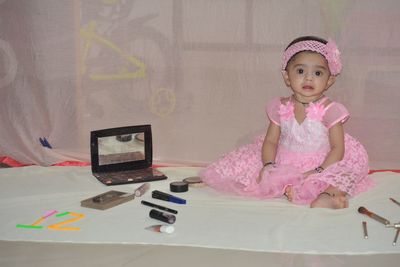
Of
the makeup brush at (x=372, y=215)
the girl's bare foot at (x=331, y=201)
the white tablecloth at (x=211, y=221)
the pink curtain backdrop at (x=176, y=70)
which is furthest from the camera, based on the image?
the pink curtain backdrop at (x=176, y=70)

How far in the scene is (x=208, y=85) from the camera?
1797mm

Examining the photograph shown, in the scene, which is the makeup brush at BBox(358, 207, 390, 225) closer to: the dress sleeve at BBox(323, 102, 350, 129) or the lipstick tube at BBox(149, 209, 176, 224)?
the dress sleeve at BBox(323, 102, 350, 129)

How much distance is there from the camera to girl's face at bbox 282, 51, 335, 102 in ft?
4.97

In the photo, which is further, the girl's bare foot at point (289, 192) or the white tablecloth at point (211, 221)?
the girl's bare foot at point (289, 192)

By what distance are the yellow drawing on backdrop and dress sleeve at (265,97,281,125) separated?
1.43 feet

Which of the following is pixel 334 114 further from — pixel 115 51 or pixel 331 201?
pixel 115 51

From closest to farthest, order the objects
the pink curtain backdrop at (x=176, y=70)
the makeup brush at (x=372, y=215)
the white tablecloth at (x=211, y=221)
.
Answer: the white tablecloth at (x=211, y=221), the makeup brush at (x=372, y=215), the pink curtain backdrop at (x=176, y=70)

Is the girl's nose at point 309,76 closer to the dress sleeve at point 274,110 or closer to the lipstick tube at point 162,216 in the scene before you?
the dress sleeve at point 274,110

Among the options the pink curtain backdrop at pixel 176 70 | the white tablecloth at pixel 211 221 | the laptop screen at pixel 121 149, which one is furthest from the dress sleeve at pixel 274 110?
the laptop screen at pixel 121 149

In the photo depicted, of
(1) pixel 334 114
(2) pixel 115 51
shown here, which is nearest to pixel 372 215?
(1) pixel 334 114

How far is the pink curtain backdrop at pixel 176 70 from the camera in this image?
171cm

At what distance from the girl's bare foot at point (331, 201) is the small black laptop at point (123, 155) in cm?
48

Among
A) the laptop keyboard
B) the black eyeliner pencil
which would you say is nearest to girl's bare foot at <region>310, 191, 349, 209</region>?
the black eyeliner pencil

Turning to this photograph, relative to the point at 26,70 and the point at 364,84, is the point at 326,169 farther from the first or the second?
the point at 26,70
